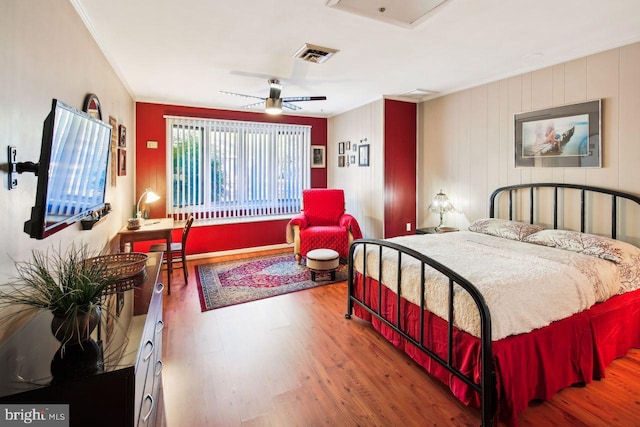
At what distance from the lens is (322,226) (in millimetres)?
5094

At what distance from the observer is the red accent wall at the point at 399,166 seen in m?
4.92

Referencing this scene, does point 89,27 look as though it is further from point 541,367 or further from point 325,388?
point 541,367

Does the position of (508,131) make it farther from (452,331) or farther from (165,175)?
(165,175)

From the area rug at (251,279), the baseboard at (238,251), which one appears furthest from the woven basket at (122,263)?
the baseboard at (238,251)

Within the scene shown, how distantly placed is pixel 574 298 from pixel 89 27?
4.02 m

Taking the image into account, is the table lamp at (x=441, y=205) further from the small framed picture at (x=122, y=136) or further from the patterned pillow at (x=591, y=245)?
the small framed picture at (x=122, y=136)

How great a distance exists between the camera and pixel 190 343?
271 cm

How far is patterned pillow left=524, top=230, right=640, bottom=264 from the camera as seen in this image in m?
2.51

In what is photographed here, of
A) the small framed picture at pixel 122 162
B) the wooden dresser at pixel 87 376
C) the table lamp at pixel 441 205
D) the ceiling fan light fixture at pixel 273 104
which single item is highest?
the ceiling fan light fixture at pixel 273 104

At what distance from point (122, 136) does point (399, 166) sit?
381cm

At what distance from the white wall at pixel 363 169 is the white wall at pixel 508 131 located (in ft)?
2.27

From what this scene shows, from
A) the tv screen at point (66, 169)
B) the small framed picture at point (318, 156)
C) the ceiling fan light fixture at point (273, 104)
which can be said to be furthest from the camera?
the small framed picture at point (318, 156)

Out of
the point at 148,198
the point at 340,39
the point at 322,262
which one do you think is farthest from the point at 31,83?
the point at 322,262

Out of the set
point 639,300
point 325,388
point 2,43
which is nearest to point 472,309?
point 325,388
